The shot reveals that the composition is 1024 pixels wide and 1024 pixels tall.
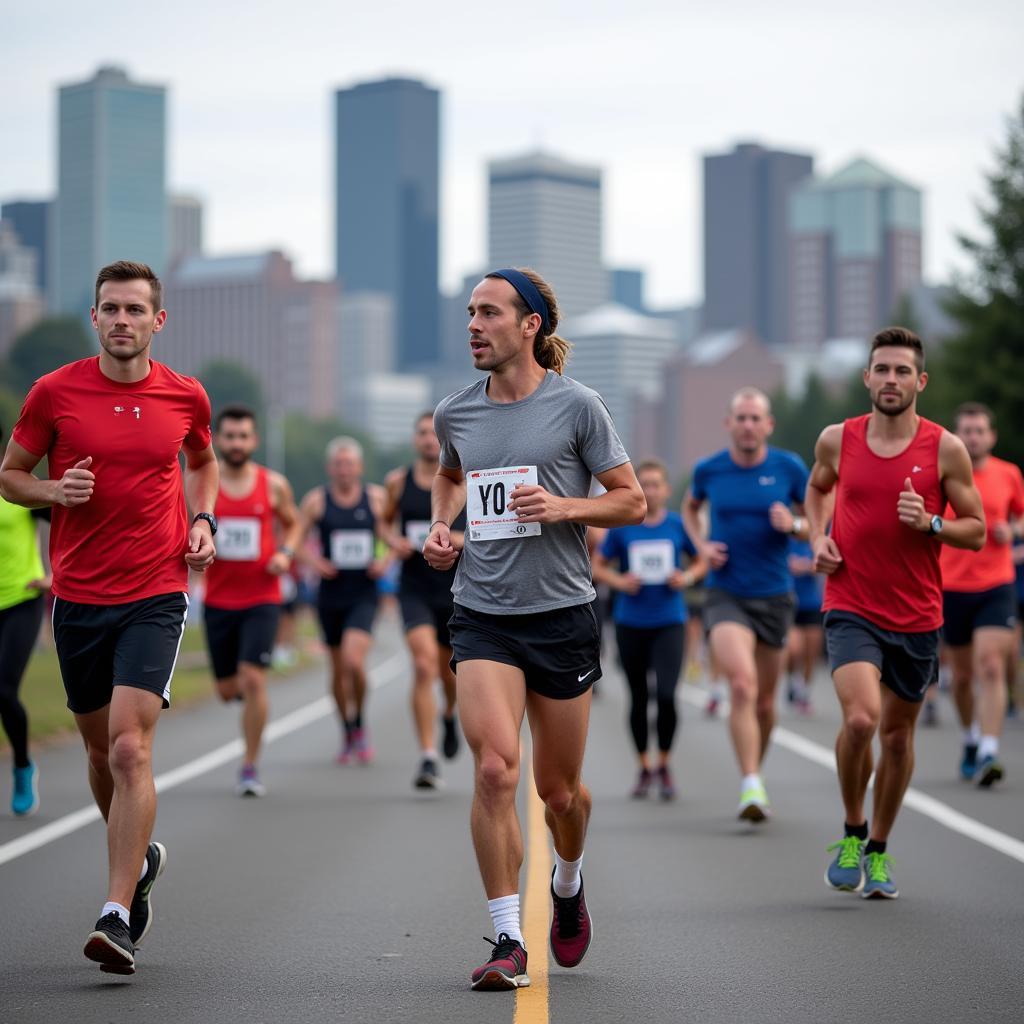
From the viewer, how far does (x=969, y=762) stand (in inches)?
545

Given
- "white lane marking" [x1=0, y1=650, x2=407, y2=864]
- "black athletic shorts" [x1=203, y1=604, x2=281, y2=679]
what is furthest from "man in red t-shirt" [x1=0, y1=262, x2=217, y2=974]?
"black athletic shorts" [x1=203, y1=604, x2=281, y2=679]

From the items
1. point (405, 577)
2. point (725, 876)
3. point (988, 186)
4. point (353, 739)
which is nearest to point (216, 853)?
point (725, 876)

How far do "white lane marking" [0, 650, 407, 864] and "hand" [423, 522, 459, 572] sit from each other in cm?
379

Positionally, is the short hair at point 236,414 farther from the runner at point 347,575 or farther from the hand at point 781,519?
the hand at point 781,519

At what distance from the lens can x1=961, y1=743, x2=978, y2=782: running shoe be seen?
13.8 meters

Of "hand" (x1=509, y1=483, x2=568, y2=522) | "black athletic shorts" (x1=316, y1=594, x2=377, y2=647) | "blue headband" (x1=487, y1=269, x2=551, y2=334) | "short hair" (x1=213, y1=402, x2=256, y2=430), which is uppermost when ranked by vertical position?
"blue headband" (x1=487, y1=269, x2=551, y2=334)

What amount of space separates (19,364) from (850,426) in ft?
410

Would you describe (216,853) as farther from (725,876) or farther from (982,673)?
(982,673)

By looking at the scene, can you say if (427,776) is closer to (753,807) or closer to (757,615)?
(757,615)

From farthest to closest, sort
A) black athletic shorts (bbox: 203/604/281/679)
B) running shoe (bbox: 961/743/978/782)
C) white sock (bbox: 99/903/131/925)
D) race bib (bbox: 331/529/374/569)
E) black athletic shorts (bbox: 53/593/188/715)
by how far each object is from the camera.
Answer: race bib (bbox: 331/529/374/569), running shoe (bbox: 961/743/978/782), black athletic shorts (bbox: 203/604/281/679), black athletic shorts (bbox: 53/593/188/715), white sock (bbox: 99/903/131/925)

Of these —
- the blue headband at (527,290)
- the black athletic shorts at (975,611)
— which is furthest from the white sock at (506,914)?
the black athletic shorts at (975,611)

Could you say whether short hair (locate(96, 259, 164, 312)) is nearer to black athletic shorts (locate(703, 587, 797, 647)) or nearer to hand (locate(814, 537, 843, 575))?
hand (locate(814, 537, 843, 575))

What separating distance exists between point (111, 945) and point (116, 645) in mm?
1190

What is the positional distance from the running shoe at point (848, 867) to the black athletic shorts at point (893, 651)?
0.69m
